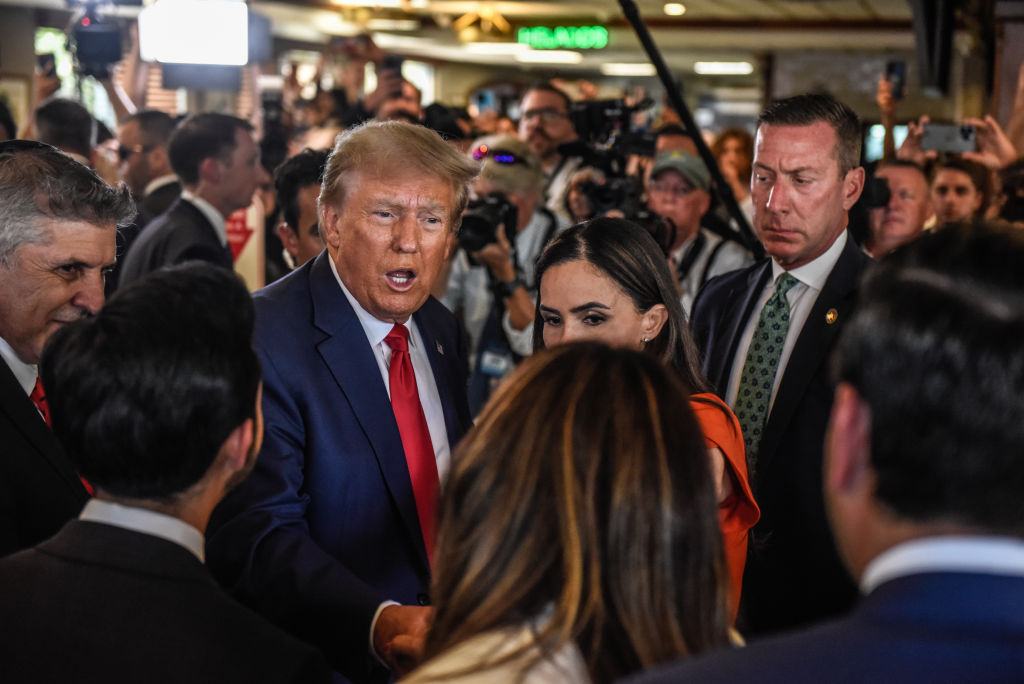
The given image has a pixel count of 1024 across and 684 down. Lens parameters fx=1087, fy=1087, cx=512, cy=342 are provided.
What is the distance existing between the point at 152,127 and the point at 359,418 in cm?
384

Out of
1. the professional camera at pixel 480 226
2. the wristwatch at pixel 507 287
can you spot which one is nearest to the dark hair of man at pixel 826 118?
the professional camera at pixel 480 226

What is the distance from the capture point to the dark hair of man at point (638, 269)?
6.72 feet

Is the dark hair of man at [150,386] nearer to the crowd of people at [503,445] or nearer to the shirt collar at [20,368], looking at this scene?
the crowd of people at [503,445]

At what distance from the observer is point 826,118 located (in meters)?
2.44

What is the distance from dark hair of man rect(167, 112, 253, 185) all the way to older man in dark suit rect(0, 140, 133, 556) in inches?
87.1

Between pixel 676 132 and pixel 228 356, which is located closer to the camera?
pixel 228 356

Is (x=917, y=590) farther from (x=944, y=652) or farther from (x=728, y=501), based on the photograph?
(x=728, y=501)

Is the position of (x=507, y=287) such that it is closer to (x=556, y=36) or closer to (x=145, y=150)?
(x=145, y=150)

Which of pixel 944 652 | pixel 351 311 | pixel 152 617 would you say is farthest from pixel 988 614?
pixel 351 311

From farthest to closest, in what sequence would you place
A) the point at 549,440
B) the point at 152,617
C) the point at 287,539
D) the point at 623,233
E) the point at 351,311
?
the point at 623,233
the point at 351,311
the point at 287,539
the point at 152,617
the point at 549,440

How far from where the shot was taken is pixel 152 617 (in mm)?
1129

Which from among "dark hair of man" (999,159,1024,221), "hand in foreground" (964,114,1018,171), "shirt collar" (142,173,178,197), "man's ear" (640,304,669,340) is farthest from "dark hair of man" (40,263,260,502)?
"shirt collar" (142,173,178,197)

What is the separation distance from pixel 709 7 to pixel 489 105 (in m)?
4.22

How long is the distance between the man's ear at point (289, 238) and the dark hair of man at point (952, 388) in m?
2.43
